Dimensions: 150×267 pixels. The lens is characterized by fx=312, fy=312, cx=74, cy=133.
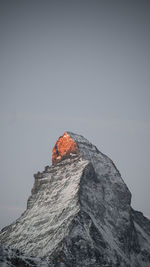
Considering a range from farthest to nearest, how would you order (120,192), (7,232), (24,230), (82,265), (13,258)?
1. (120,192)
2. (7,232)
3. (24,230)
4. (82,265)
5. (13,258)

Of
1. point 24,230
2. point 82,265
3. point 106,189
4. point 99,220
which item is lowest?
point 82,265

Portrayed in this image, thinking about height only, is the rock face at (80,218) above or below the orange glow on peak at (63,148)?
below

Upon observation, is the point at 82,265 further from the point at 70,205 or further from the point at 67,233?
the point at 70,205

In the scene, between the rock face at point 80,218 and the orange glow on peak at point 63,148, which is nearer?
the rock face at point 80,218

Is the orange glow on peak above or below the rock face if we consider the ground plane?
above

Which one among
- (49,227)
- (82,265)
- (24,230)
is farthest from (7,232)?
(82,265)

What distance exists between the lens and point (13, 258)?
28.8 metres

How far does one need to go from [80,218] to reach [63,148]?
33.3 meters

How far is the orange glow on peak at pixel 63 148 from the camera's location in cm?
8756

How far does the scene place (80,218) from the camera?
195ft

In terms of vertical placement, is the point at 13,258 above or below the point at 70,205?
below

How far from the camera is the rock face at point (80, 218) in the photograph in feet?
179

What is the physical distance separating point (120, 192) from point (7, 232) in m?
Result: 30.5

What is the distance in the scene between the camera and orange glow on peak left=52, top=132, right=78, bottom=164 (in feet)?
287
